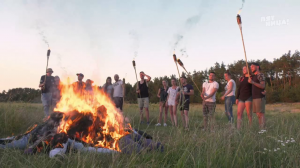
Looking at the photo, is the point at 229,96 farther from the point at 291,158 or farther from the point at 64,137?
the point at 64,137

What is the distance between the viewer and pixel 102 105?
4.91m

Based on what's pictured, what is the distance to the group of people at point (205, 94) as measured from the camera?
583cm


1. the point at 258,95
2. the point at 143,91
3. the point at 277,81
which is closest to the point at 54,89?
the point at 143,91

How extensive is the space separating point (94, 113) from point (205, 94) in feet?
12.6

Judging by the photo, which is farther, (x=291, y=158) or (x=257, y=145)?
(x=257, y=145)

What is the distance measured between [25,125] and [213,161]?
6163 mm

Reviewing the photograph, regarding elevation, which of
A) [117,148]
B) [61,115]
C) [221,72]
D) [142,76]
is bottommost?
[117,148]

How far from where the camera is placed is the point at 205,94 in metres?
7.24

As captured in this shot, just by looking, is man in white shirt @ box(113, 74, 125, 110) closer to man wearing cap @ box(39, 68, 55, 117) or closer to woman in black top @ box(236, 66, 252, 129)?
man wearing cap @ box(39, 68, 55, 117)

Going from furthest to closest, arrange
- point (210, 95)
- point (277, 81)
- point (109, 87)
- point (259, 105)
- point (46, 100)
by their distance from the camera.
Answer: point (277, 81) < point (109, 87) < point (46, 100) < point (210, 95) < point (259, 105)

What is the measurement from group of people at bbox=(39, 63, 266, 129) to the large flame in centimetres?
21

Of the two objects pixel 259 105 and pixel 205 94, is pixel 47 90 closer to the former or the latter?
pixel 205 94

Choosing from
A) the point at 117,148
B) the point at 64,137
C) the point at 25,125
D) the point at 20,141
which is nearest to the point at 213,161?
the point at 117,148

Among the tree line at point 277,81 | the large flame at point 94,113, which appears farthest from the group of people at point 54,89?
the tree line at point 277,81
